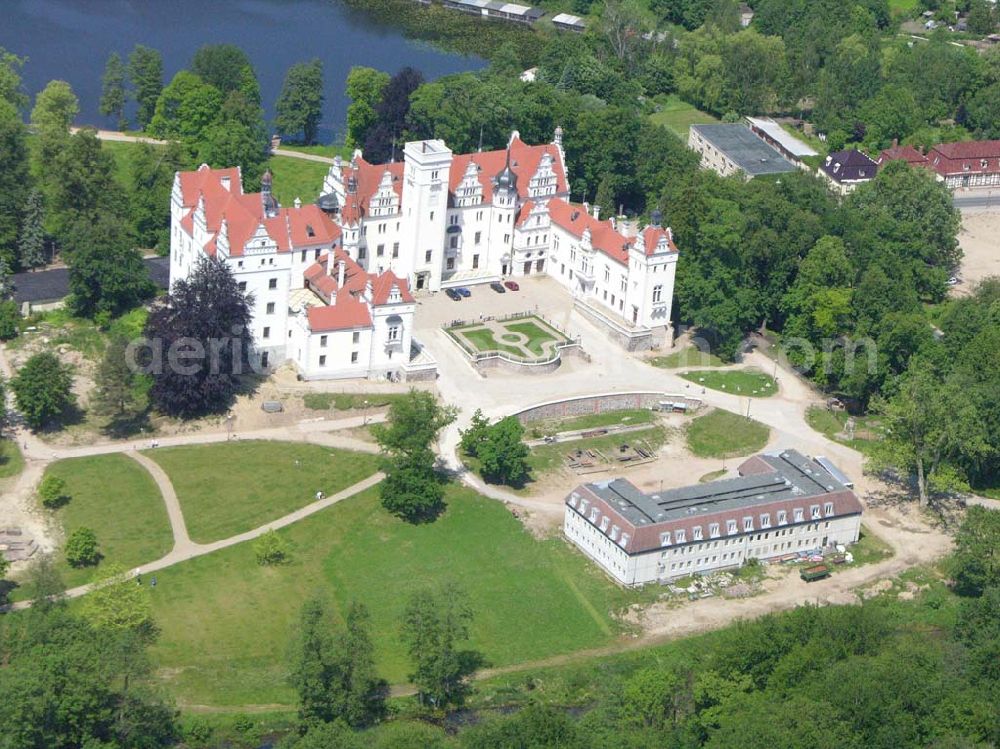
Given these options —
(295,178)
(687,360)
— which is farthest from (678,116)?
(687,360)

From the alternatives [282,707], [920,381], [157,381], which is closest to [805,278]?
[920,381]

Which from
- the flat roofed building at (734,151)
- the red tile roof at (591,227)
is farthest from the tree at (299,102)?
the flat roofed building at (734,151)

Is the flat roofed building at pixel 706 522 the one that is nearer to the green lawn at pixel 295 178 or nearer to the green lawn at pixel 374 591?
the green lawn at pixel 374 591

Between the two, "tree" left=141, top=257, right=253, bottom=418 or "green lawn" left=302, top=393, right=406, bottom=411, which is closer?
"tree" left=141, top=257, right=253, bottom=418

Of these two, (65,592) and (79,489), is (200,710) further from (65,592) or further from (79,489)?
(79,489)

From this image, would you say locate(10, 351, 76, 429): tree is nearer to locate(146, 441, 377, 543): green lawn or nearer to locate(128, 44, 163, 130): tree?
locate(146, 441, 377, 543): green lawn

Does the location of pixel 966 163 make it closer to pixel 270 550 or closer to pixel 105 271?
pixel 105 271

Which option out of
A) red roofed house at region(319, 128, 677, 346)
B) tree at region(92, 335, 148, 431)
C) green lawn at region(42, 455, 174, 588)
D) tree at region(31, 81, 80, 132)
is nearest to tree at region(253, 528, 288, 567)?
green lawn at region(42, 455, 174, 588)
